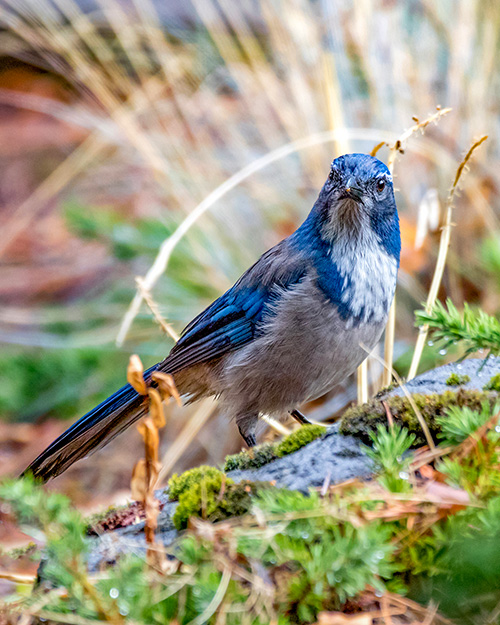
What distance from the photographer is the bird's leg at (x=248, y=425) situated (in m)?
2.99

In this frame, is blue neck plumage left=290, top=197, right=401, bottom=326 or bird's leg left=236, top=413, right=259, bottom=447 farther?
bird's leg left=236, top=413, right=259, bottom=447

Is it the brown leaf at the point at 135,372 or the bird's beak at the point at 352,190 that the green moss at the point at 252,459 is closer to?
the brown leaf at the point at 135,372

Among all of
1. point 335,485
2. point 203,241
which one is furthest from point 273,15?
point 335,485

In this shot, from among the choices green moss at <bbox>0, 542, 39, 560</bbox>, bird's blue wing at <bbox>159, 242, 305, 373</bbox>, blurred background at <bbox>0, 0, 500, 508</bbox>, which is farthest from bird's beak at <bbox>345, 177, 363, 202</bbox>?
green moss at <bbox>0, 542, 39, 560</bbox>

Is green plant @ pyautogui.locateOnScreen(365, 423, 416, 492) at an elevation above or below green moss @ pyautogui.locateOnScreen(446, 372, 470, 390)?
below

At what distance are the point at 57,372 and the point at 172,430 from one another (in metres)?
0.92

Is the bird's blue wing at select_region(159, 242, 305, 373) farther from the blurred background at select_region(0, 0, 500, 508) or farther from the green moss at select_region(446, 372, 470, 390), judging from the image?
the blurred background at select_region(0, 0, 500, 508)

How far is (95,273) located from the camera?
6.20 metres

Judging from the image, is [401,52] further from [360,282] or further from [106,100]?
[360,282]

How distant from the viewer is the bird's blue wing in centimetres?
294

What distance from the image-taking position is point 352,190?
9.08ft

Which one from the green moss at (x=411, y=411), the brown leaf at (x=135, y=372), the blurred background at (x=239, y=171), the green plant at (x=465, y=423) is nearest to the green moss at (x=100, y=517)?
the brown leaf at (x=135, y=372)

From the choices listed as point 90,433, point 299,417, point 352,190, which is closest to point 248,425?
point 299,417

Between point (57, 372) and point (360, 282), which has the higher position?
point (57, 372)
